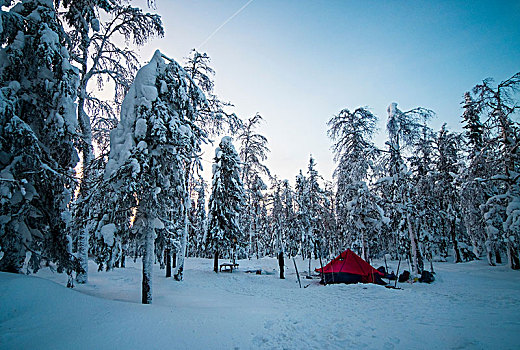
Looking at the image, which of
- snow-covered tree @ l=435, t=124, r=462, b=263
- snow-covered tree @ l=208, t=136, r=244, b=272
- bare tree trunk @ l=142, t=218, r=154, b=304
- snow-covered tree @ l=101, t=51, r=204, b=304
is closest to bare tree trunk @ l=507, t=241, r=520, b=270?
snow-covered tree @ l=435, t=124, r=462, b=263

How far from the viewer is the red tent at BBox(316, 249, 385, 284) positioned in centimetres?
1425

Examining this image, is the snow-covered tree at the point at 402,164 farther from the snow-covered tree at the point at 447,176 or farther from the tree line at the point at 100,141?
the snow-covered tree at the point at 447,176

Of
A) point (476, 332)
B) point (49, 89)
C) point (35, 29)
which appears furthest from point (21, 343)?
point (476, 332)

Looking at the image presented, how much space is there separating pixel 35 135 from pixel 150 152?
110 inches

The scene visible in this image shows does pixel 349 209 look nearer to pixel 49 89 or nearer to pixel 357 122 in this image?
pixel 357 122

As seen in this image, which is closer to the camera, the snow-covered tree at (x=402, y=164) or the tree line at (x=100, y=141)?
the tree line at (x=100, y=141)

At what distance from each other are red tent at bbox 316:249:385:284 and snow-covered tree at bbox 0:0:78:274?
12.9 metres

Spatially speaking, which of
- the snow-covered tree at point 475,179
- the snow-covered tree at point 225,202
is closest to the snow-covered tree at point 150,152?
the snow-covered tree at point 225,202

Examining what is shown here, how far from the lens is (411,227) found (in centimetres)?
1509

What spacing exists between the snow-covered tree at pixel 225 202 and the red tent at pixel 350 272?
7335 mm

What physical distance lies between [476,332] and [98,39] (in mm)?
16722

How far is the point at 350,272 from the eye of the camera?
14.3 m

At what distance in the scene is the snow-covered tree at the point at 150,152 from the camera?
7398mm

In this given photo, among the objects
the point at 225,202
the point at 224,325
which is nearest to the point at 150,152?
the point at 224,325
